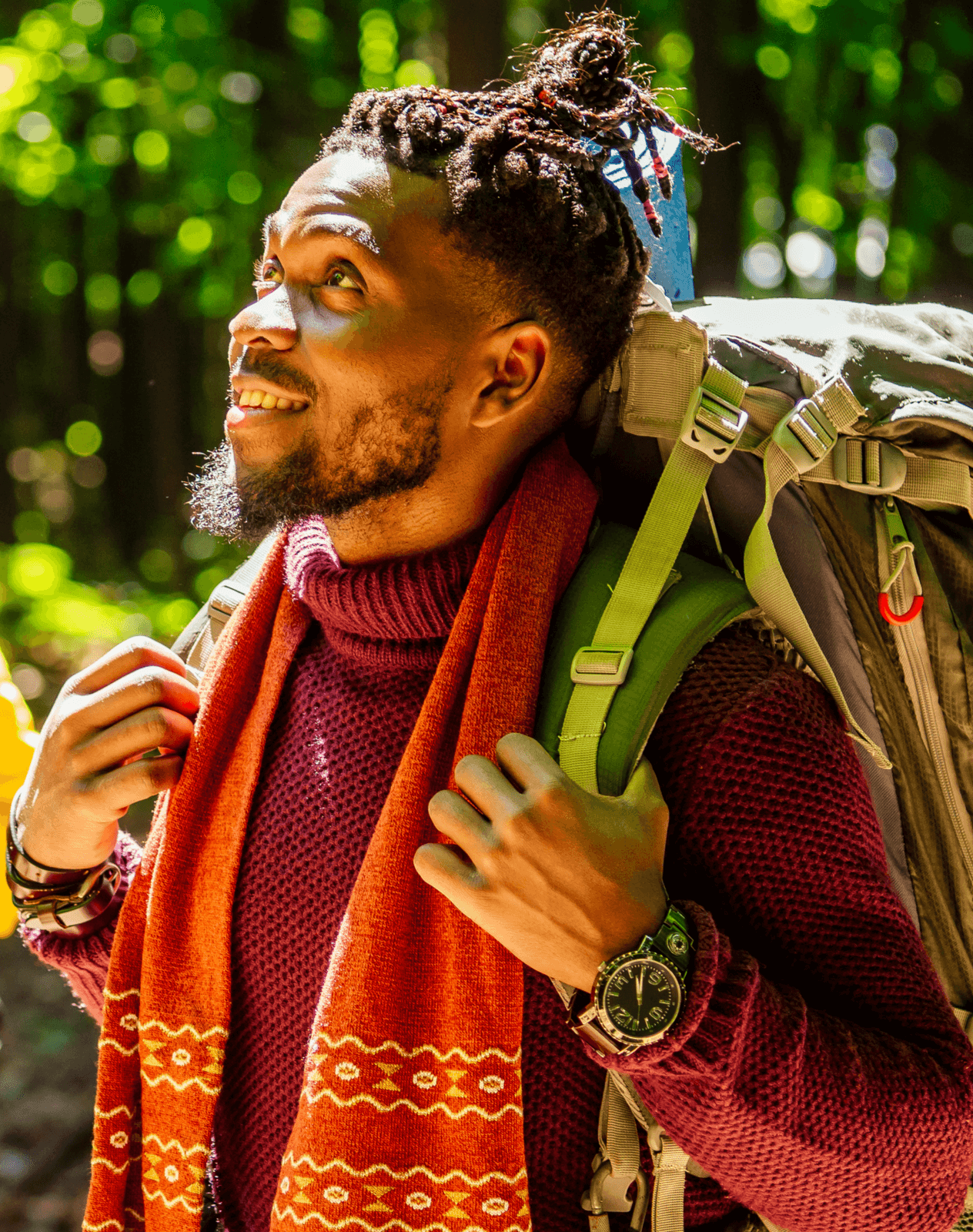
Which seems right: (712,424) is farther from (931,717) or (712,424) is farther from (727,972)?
(727,972)

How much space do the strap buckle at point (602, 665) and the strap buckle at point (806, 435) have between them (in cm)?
35

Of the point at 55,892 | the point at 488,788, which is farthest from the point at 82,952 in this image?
the point at 488,788

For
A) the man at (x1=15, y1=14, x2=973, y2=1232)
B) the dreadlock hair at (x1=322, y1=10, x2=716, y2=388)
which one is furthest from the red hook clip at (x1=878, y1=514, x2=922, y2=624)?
the dreadlock hair at (x1=322, y1=10, x2=716, y2=388)

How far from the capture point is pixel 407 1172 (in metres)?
1.49

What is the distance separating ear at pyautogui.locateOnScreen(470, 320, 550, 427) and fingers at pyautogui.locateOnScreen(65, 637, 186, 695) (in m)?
0.64

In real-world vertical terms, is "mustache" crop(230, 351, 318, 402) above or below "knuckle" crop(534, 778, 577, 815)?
above

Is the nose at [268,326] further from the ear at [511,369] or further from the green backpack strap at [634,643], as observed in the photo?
the green backpack strap at [634,643]

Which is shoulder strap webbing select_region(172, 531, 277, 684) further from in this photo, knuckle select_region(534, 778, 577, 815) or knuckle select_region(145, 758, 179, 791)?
knuckle select_region(534, 778, 577, 815)

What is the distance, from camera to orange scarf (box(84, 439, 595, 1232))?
1469 millimetres

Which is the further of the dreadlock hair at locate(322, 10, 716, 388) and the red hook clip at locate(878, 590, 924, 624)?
the dreadlock hair at locate(322, 10, 716, 388)

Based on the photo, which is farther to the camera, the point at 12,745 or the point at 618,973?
the point at 12,745

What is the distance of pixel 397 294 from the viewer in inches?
68.1

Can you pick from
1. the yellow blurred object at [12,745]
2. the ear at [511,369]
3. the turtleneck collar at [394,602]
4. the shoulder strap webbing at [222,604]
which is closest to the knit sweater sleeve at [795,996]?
the turtleneck collar at [394,602]

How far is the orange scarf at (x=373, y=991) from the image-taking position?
57.8 inches
